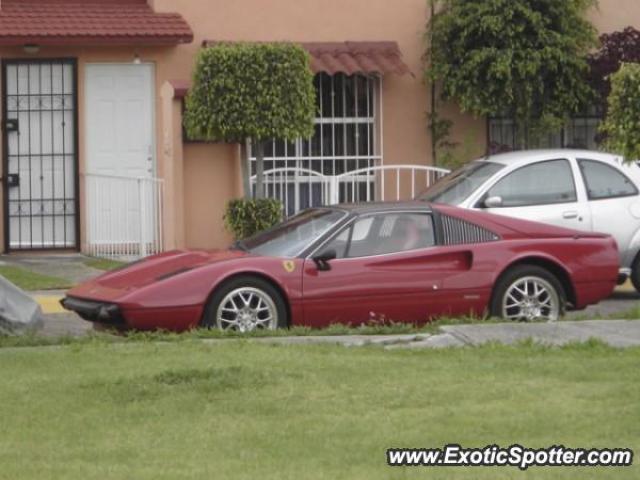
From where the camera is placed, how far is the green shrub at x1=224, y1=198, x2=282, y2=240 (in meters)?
17.8

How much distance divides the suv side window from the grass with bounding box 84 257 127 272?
603 centimetres

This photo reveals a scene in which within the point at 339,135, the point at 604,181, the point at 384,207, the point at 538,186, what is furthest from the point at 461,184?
the point at 339,135

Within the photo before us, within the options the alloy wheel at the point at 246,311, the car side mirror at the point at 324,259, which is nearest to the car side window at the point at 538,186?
the car side mirror at the point at 324,259

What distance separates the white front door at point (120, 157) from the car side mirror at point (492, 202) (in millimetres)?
5246

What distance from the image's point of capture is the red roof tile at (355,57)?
1978 cm

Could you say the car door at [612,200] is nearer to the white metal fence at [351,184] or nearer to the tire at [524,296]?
the tire at [524,296]

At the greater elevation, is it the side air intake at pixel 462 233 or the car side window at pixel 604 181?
the car side window at pixel 604 181

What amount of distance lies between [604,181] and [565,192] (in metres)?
0.46

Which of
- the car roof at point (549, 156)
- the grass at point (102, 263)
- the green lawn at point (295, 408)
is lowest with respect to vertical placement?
the green lawn at point (295, 408)

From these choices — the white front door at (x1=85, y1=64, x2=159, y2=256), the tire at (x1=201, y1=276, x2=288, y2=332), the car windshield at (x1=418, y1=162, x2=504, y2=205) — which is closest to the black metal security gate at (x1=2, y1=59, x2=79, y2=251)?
the white front door at (x1=85, y1=64, x2=159, y2=256)

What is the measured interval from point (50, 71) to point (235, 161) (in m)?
2.63

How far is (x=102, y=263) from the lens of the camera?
18.6m

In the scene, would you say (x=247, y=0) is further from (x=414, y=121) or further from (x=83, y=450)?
(x=83, y=450)

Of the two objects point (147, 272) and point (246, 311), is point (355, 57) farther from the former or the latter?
point (246, 311)
